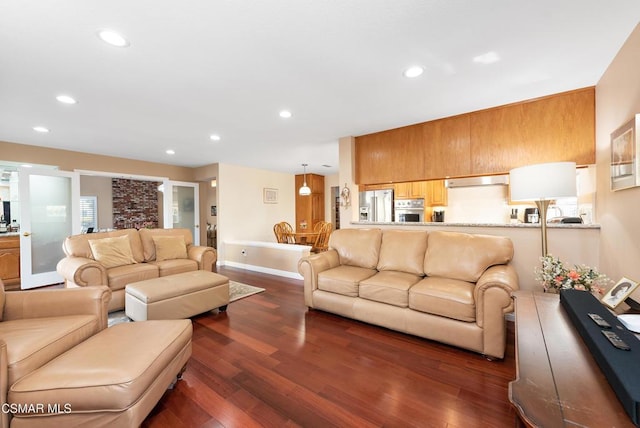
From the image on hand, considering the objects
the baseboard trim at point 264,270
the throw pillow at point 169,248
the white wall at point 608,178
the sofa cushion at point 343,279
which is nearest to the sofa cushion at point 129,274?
the throw pillow at point 169,248

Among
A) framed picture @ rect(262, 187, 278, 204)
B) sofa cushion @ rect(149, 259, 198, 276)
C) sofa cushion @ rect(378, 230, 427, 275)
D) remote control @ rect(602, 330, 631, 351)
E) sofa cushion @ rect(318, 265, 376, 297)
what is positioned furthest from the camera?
framed picture @ rect(262, 187, 278, 204)

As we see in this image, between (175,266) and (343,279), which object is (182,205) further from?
(343,279)

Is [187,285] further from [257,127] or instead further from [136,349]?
[257,127]

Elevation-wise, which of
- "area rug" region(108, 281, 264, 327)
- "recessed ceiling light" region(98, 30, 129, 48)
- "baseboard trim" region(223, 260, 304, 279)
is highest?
"recessed ceiling light" region(98, 30, 129, 48)

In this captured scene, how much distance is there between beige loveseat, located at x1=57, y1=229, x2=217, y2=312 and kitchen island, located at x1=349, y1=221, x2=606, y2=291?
152 inches

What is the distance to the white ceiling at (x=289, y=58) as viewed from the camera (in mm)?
1516

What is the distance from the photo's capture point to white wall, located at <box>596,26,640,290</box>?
5.66 ft

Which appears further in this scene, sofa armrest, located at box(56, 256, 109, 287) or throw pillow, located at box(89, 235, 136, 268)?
throw pillow, located at box(89, 235, 136, 268)

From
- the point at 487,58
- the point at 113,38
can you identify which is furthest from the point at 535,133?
the point at 113,38

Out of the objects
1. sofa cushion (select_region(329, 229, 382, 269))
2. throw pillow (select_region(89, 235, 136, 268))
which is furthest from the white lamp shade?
throw pillow (select_region(89, 235, 136, 268))

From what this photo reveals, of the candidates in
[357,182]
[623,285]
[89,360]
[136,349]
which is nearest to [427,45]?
[623,285]

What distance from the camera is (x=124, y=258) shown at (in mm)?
3502

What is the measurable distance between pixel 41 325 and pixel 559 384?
2583 mm

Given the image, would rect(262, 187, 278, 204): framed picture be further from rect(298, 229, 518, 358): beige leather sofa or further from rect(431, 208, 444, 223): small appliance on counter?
rect(431, 208, 444, 223): small appliance on counter
